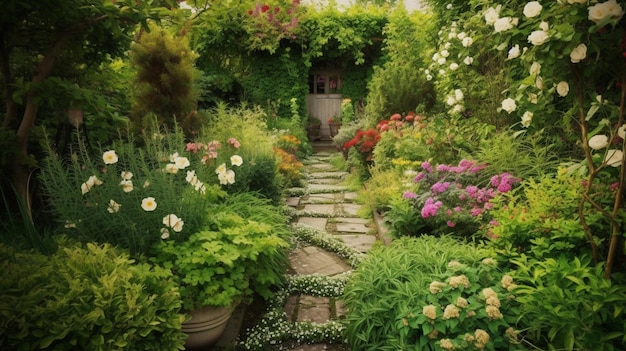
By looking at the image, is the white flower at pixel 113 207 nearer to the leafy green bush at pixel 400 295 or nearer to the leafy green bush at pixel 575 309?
the leafy green bush at pixel 400 295

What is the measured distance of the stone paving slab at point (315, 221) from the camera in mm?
4814

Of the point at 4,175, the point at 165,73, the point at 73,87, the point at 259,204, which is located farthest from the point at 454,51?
the point at 4,175

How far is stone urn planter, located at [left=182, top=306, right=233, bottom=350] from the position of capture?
7.84 feet

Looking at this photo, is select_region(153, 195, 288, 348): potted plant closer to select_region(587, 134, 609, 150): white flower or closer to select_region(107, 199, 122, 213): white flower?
select_region(107, 199, 122, 213): white flower

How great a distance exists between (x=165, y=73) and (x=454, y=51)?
11.7ft

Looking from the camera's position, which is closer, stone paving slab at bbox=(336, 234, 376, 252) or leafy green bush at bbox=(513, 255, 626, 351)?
leafy green bush at bbox=(513, 255, 626, 351)

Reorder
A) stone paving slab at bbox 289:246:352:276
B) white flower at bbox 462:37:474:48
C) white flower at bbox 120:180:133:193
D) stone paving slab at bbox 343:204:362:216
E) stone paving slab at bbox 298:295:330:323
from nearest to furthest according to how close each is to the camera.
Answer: white flower at bbox 120:180:133:193 → stone paving slab at bbox 298:295:330:323 → stone paving slab at bbox 289:246:352:276 → white flower at bbox 462:37:474:48 → stone paving slab at bbox 343:204:362:216

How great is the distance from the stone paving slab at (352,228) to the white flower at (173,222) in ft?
8.19

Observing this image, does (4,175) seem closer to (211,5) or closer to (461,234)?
(211,5)

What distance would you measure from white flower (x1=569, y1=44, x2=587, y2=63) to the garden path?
79.6 inches

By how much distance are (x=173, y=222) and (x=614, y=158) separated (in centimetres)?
232

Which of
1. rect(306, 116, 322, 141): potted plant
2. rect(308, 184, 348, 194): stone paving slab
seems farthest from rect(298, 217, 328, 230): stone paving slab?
rect(306, 116, 322, 141): potted plant

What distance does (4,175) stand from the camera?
2.74 m

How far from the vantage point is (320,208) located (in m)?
5.58
